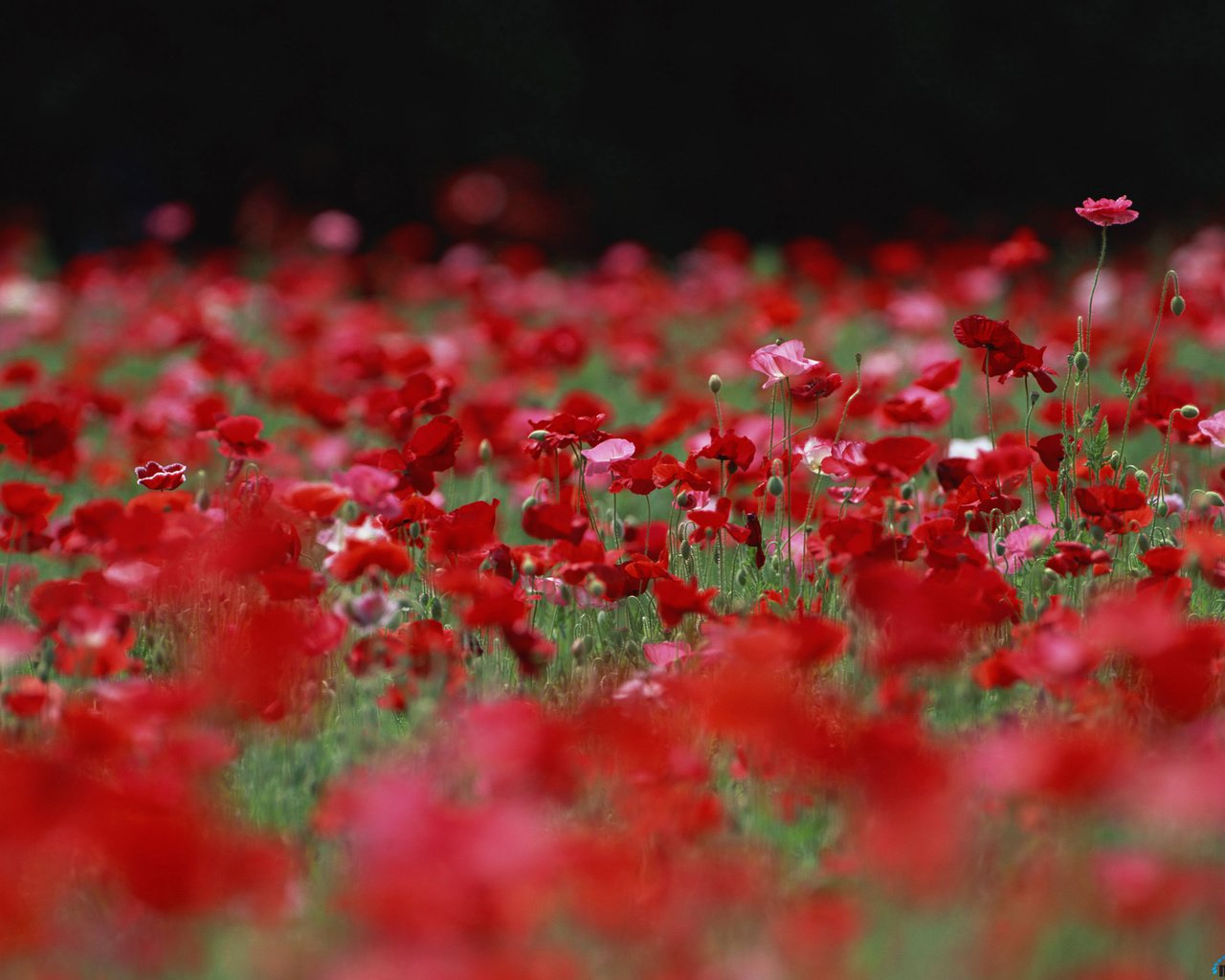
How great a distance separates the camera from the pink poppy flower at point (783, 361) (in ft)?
7.23

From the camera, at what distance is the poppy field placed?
1.15 m

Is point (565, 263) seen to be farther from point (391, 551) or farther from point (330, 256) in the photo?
point (391, 551)

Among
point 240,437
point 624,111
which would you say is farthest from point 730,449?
point 624,111

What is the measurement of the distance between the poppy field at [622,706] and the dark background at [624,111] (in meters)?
5.26

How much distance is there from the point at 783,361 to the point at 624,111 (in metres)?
6.88

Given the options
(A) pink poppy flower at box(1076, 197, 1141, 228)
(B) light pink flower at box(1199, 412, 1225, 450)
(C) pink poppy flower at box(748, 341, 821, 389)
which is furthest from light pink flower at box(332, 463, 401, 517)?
(B) light pink flower at box(1199, 412, 1225, 450)

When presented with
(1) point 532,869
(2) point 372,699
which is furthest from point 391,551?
(1) point 532,869

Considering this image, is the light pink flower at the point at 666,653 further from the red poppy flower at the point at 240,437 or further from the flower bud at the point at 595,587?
the red poppy flower at the point at 240,437

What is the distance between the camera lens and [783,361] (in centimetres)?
222

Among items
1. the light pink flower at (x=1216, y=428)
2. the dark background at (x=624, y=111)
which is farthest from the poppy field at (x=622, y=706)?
the dark background at (x=624, y=111)

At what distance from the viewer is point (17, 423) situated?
2.35m

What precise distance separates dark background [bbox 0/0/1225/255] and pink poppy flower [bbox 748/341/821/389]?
6457mm

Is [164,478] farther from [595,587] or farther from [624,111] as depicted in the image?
[624,111]

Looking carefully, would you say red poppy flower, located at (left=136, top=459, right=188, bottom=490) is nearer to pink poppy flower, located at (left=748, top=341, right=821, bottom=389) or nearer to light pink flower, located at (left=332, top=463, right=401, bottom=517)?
Result: light pink flower, located at (left=332, top=463, right=401, bottom=517)
